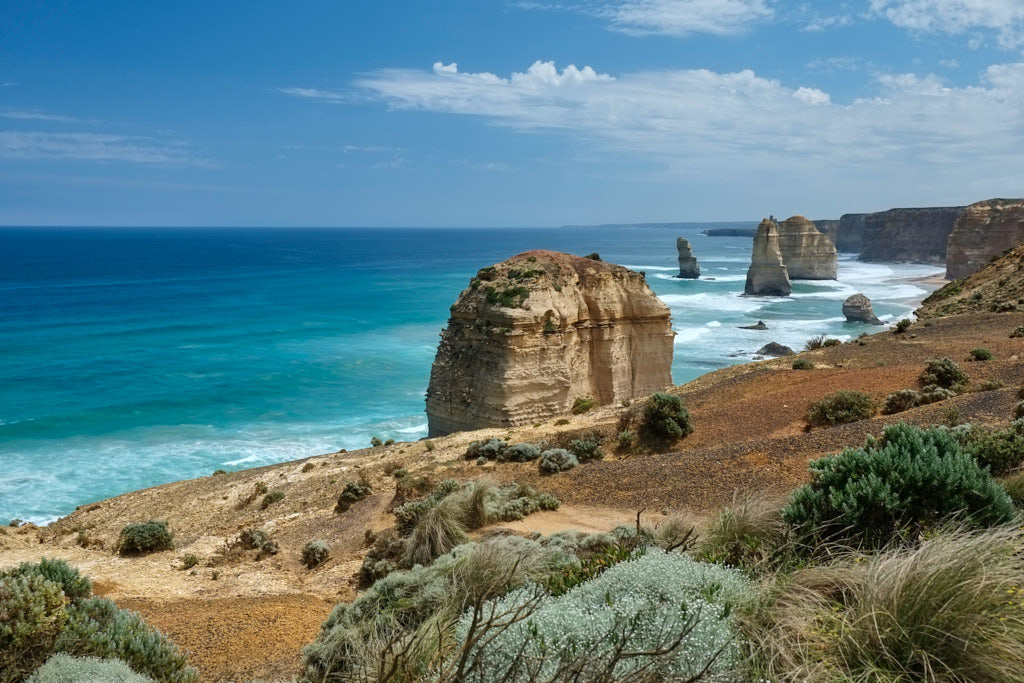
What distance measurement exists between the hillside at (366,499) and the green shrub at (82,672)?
185 cm

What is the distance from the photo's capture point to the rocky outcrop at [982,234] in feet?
227

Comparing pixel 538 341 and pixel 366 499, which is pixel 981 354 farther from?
pixel 366 499

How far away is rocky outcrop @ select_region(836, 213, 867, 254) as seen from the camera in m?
147

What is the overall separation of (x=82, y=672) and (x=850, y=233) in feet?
539

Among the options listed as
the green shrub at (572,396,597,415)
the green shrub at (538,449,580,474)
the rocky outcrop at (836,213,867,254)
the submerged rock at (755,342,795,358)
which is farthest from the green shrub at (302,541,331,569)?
the rocky outcrop at (836,213,867,254)

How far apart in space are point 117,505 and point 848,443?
18.5m

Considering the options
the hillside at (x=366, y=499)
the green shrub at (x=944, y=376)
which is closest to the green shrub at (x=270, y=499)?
the hillside at (x=366, y=499)

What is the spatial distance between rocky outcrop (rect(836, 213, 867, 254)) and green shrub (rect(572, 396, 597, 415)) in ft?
459

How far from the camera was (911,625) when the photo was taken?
399 cm

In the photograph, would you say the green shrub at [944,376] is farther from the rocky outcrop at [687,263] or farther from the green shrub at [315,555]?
the rocky outcrop at [687,263]

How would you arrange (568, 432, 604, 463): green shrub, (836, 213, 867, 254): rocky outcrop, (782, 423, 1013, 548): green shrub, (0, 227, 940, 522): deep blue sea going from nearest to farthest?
(782, 423, 1013, 548): green shrub, (568, 432, 604, 463): green shrub, (0, 227, 940, 522): deep blue sea, (836, 213, 867, 254): rocky outcrop

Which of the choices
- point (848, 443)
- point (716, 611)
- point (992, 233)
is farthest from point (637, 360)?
point (992, 233)

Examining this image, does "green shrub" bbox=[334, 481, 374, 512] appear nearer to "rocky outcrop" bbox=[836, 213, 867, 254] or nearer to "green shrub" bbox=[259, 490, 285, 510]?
"green shrub" bbox=[259, 490, 285, 510]

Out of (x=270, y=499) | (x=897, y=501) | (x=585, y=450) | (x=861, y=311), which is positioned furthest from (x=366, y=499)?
(x=861, y=311)
